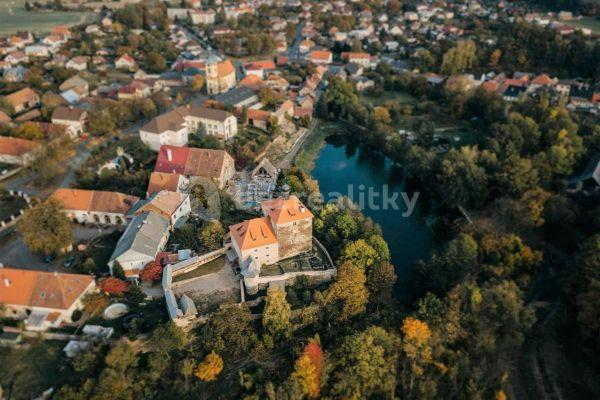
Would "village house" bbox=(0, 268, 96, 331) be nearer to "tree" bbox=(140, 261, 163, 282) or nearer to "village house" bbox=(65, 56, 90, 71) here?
"tree" bbox=(140, 261, 163, 282)

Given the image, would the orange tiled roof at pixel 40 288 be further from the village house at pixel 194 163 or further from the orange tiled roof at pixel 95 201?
the village house at pixel 194 163

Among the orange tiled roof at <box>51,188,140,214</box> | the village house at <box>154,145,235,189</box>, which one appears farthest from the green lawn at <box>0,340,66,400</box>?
the village house at <box>154,145,235,189</box>

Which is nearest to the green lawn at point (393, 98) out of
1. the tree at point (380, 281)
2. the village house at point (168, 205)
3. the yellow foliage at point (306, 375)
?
the village house at point (168, 205)

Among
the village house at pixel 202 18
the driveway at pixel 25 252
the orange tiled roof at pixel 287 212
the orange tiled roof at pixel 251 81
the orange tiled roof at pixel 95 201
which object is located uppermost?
the orange tiled roof at pixel 287 212

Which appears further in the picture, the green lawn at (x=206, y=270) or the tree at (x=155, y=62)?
the tree at (x=155, y=62)

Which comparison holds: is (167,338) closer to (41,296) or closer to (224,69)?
(41,296)

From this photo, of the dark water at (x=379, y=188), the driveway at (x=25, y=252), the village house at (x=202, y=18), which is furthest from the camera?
the village house at (x=202, y=18)

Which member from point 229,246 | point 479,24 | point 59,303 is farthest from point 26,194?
point 479,24

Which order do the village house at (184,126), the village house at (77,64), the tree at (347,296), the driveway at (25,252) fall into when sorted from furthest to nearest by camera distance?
the village house at (77,64) < the village house at (184,126) < the driveway at (25,252) < the tree at (347,296)
